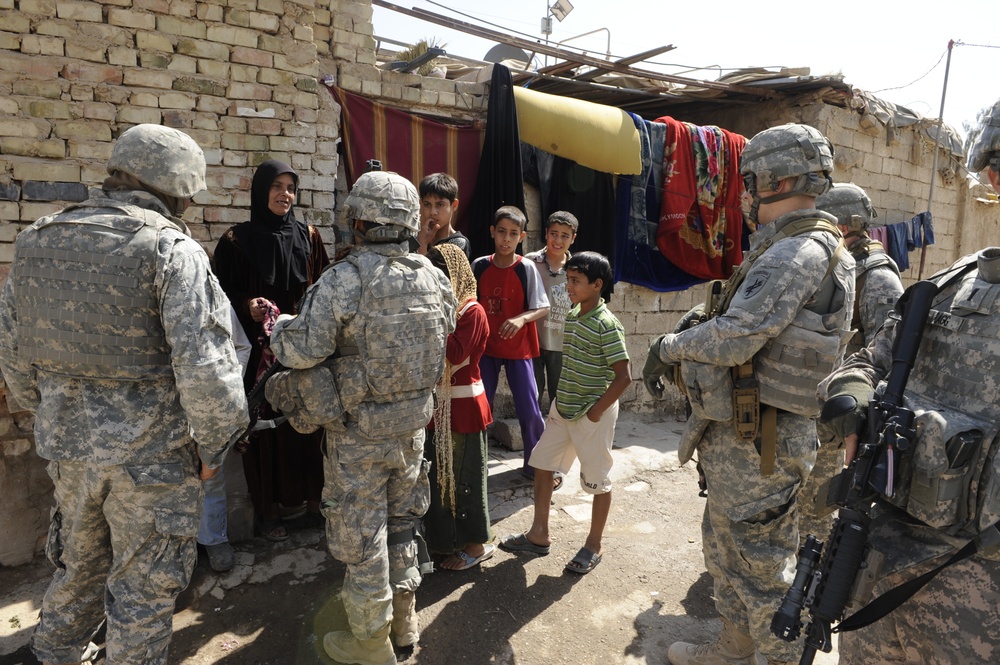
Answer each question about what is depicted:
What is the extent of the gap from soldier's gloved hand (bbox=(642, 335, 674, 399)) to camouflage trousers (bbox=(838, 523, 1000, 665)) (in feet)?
3.11

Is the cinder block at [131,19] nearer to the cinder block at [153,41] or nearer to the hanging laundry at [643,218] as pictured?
the cinder block at [153,41]

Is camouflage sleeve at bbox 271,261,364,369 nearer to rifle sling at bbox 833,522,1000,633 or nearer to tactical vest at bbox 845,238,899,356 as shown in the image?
rifle sling at bbox 833,522,1000,633

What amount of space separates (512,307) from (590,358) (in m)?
0.86

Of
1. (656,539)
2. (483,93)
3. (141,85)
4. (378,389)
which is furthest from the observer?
(483,93)

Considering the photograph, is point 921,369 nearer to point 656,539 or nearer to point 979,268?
point 979,268

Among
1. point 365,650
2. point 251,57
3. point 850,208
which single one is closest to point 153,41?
point 251,57

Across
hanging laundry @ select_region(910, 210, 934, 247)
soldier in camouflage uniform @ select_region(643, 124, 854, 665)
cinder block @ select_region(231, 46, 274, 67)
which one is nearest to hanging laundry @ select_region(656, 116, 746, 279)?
hanging laundry @ select_region(910, 210, 934, 247)

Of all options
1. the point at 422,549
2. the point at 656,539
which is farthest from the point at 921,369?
the point at 656,539

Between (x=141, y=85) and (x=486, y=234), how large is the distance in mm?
2367

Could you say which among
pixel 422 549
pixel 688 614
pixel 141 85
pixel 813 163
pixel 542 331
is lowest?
pixel 688 614

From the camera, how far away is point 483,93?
507cm

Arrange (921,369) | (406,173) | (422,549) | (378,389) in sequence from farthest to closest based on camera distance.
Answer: (406,173)
(422,549)
(378,389)
(921,369)

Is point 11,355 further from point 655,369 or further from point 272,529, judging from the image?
point 655,369

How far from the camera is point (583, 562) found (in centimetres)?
342
